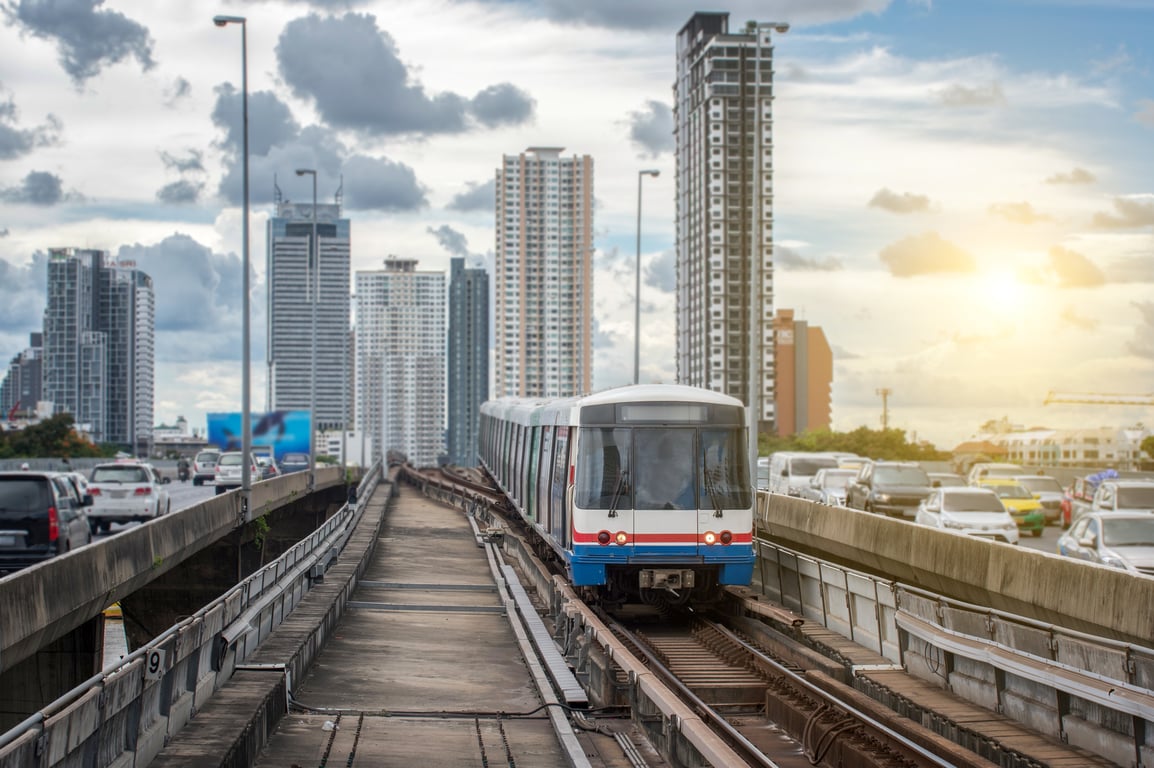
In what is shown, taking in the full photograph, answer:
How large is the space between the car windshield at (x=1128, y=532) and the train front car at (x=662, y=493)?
17.5 feet

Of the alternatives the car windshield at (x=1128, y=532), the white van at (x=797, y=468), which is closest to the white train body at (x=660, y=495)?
the car windshield at (x=1128, y=532)

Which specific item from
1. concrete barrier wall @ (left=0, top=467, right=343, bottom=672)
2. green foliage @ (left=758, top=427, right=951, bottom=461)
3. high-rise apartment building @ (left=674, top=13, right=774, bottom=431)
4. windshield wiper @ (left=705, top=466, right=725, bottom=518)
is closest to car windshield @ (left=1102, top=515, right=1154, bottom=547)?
windshield wiper @ (left=705, top=466, right=725, bottom=518)

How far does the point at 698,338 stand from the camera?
579 ft

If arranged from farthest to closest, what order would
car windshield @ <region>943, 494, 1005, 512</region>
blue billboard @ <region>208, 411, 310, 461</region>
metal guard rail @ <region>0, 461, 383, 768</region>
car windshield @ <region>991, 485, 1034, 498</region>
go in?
blue billboard @ <region>208, 411, 310, 461</region>, car windshield @ <region>991, 485, 1034, 498</region>, car windshield @ <region>943, 494, 1005, 512</region>, metal guard rail @ <region>0, 461, 383, 768</region>

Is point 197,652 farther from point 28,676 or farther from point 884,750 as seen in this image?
point 28,676

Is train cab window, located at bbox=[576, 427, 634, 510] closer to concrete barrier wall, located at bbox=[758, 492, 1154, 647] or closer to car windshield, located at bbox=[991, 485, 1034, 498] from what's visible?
concrete barrier wall, located at bbox=[758, 492, 1154, 647]

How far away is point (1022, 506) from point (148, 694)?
3196cm

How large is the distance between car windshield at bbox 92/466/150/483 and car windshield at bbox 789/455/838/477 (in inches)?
774

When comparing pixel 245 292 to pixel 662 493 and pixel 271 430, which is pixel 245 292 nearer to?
pixel 662 493

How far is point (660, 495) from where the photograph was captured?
59.7 feet

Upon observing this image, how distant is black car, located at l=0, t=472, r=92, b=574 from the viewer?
70.7 ft

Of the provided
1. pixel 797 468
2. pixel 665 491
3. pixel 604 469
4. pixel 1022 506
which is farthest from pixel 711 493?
pixel 797 468

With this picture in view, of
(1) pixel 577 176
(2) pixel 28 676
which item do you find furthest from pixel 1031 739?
(1) pixel 577 176

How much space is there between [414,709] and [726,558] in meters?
6.28
